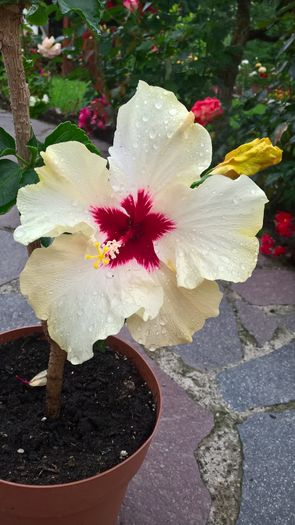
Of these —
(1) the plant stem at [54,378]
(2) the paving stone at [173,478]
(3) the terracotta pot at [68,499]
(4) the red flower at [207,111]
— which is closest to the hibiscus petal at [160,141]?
(1) the plant stem at [54,378]

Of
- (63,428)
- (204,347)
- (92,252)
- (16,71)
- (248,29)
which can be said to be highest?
(16,71)

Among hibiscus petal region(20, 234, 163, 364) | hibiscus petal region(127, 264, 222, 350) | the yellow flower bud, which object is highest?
the yellow flower bud

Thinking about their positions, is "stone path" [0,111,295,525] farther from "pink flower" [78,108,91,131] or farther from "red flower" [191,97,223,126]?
"pink flower" [78,108,91,131]

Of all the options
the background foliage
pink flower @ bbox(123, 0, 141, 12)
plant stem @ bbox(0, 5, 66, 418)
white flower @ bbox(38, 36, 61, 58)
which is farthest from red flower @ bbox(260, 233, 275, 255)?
white flower @ bbox(38, 36, 61, 58)

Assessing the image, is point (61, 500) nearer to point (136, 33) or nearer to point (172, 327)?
point (172, 327)

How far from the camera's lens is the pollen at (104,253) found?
2.30ft

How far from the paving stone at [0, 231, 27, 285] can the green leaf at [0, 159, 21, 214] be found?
1254 mm

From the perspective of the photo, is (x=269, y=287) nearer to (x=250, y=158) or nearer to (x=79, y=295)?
(x=250, y=158)

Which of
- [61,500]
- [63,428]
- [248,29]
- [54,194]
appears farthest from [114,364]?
[248,29]

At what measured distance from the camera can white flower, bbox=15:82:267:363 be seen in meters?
0.68

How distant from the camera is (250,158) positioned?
2.48 ft

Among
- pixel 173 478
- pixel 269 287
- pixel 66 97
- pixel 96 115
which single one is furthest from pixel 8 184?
pixel 66 97

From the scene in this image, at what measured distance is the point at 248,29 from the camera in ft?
9.06

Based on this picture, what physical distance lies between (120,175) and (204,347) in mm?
1156
